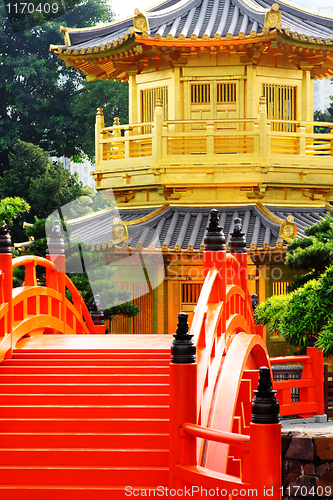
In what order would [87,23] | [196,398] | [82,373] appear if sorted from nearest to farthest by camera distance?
[196,398] < [82,373] < [87,23]

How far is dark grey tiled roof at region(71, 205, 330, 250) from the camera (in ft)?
42.7

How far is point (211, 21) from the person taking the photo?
14.3 m

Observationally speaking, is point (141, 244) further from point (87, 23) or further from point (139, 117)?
point (87, 23)

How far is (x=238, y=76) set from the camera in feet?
46.6

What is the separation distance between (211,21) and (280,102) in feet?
7.25

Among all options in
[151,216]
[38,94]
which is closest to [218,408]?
[151,216]

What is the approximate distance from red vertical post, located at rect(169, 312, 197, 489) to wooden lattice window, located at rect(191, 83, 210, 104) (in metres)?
10.2

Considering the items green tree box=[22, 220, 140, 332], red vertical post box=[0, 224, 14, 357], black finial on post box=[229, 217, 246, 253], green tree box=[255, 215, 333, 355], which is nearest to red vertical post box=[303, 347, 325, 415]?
green tree box=[255, 215, 333, 355]

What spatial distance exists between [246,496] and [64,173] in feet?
66.5

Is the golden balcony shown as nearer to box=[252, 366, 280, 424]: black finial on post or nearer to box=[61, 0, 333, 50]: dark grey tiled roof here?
box=[61, 0, 333, 50]: dark grey tiled roof

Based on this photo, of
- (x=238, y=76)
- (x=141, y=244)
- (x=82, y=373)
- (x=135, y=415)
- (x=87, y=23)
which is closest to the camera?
(x=135, y=415)

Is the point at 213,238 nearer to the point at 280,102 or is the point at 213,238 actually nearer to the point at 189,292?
the point at 189,292

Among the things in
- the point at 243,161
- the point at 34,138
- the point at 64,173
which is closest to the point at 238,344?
the point at 243,161
